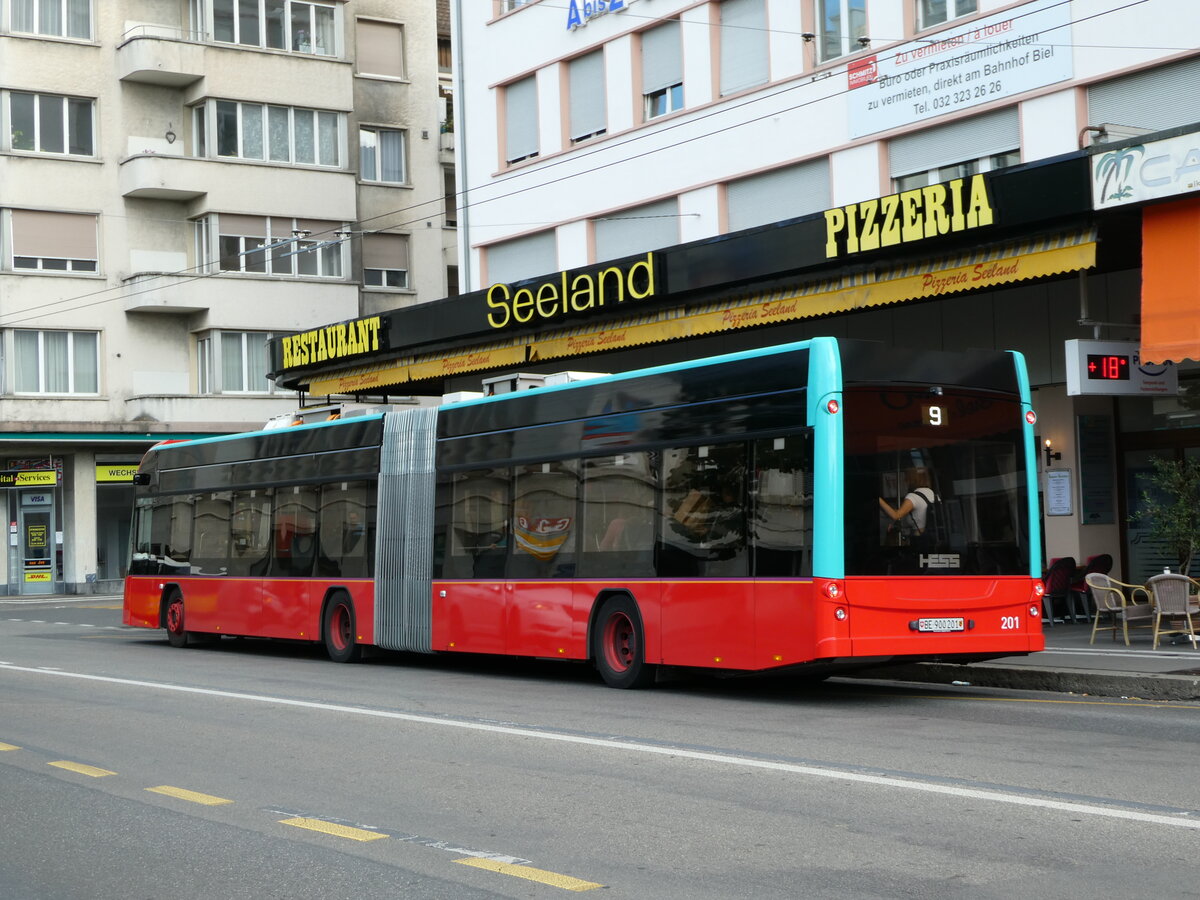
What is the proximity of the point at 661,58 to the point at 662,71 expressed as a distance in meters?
0.22

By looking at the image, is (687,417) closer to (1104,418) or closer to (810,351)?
(810,351)

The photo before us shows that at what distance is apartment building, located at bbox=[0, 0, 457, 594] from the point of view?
43250 mm

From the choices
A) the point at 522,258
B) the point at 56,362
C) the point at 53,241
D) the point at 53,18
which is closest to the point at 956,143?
the point at 522,258

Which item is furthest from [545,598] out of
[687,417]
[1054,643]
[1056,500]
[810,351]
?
[1056,500]

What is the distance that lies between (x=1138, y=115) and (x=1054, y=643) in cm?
665

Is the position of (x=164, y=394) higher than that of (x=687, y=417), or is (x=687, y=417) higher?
(x=164, y=394)

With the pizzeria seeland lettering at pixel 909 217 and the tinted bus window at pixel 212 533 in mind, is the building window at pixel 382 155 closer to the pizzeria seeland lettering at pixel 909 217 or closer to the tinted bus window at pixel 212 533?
the tinted bus window at pixel 212 533

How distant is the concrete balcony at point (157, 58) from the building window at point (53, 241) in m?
4.30

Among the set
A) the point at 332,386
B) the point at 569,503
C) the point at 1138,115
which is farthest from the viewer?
the point at 332,386

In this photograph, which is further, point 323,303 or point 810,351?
point 323,303

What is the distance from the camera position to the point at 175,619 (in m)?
23.1

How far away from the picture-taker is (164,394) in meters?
44.3

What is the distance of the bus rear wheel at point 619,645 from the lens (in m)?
14.6

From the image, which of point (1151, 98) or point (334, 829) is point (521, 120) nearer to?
point (1151, 98)
